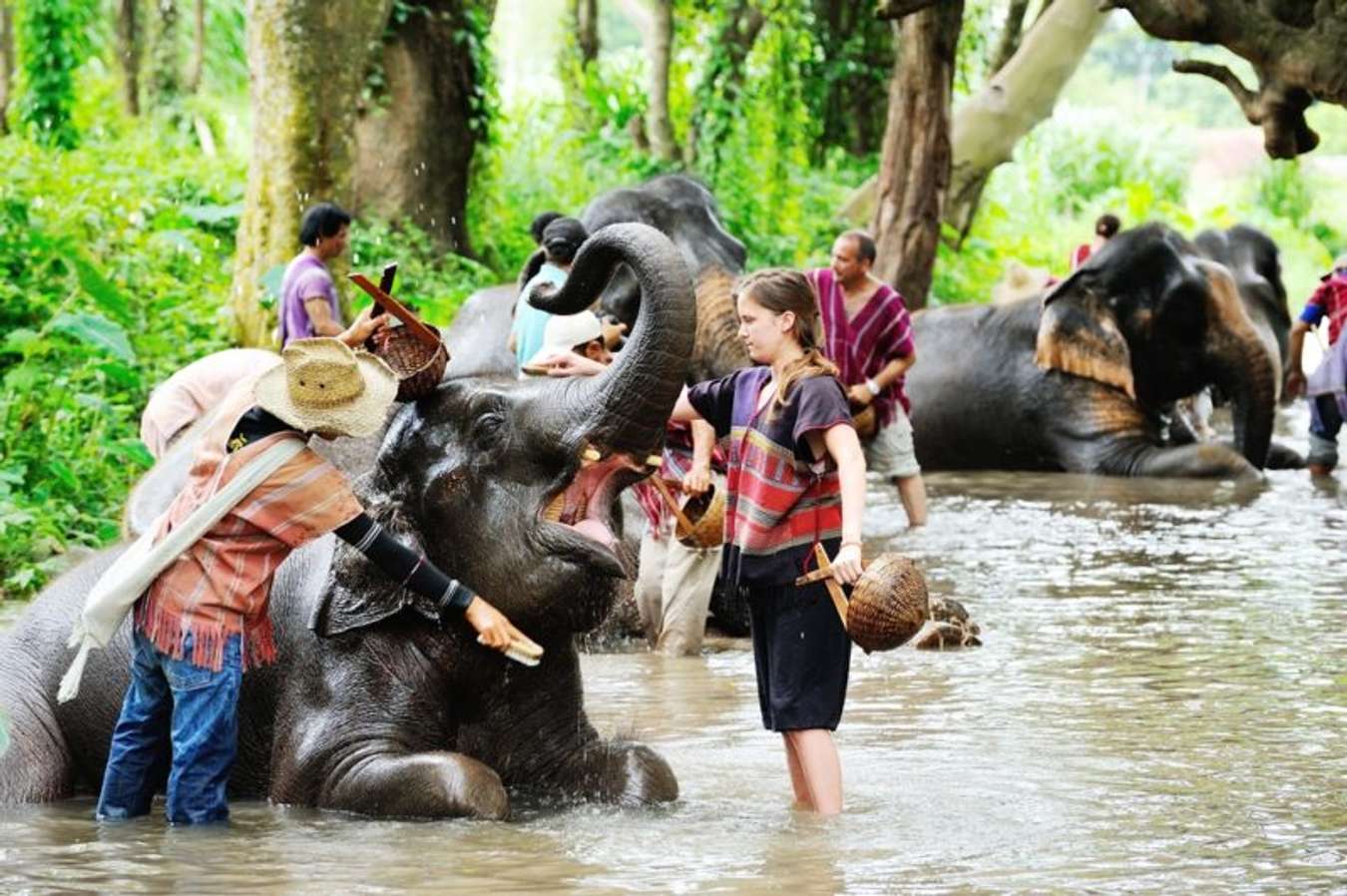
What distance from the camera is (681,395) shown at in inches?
274

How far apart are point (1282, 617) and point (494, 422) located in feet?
15.4

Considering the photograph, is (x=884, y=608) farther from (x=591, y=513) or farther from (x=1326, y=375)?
(x=1326, y=375)

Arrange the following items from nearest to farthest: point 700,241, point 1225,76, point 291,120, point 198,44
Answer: point 1225,76 → point 700,241 → point 291,120 → point 198,44

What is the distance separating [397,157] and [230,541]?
14684 millimetres

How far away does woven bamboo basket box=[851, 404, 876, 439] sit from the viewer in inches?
523

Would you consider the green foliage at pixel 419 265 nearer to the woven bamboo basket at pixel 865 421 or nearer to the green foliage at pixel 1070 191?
the woven bamboo basket at pixel 865 421

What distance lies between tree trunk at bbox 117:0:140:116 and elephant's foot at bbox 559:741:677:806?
73.4 ft

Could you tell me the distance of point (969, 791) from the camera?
6.64 metres

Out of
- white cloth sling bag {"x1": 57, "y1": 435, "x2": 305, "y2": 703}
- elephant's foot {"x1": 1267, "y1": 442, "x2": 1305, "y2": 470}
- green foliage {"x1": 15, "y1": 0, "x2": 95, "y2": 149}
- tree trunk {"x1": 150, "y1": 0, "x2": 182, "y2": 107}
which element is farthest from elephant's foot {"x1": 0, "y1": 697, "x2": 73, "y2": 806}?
tree trunk {"x1": 150, "y1": 0, "x2": 182, "y2": 107}

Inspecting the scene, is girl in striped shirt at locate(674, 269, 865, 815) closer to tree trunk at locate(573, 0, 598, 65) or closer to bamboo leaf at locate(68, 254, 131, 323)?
bamboo leaf at locate(68, 254, 131, 323)

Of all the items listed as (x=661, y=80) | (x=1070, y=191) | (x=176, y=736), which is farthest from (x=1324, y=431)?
(x=1070, y=191)

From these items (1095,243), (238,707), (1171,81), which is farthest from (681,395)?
(1171,81)

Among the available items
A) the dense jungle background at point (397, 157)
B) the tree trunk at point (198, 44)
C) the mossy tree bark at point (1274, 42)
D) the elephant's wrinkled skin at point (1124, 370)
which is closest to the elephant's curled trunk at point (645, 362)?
the dense jungle background at point (397, 157)

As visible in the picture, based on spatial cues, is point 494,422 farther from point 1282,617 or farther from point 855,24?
point 855,24
